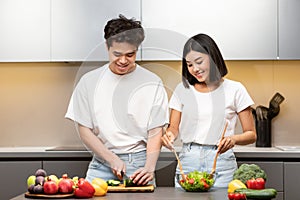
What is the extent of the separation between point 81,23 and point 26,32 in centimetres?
38

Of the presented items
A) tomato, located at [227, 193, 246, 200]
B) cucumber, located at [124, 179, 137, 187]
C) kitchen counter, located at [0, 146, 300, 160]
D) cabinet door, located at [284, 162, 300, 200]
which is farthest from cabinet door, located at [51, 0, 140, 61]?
tomato, located at [227, 193, 246, 200]

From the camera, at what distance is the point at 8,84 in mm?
4719

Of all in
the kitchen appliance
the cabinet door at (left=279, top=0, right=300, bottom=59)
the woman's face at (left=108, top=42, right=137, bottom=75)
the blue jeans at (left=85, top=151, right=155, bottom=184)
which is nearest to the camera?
the woman's face at (left=108, top=42, right=137, bottom=75)

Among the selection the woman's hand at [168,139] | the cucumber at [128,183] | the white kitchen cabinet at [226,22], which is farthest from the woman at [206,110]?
the white kitchen cabinet at [226,22]

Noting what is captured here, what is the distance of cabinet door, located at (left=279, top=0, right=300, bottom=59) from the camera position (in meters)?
4.27

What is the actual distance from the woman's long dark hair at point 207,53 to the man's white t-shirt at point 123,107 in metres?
0.18

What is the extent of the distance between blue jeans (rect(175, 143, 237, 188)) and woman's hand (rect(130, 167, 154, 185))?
0.66 feet

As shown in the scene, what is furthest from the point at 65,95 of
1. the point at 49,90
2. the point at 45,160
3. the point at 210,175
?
the point at 210,175

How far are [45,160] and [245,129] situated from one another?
1431 millimetres

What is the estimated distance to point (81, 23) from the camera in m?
4.32

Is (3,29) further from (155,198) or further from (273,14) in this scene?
(155,198)

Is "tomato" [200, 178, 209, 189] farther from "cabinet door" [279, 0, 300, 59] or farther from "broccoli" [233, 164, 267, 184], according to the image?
"cabinet door" [279, 0, 300, 59]

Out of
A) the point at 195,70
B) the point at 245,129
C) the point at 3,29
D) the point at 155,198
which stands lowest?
the point at 155,198

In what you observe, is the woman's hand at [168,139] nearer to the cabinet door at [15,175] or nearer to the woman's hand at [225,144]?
the woman's hand at [225,144]
